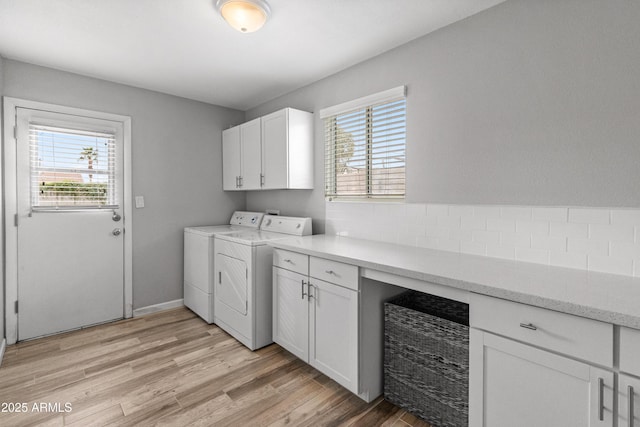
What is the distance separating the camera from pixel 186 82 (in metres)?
3.14

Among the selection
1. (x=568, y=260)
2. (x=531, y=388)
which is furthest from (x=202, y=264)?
(x=568, y=260)

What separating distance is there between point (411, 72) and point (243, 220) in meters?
2.43

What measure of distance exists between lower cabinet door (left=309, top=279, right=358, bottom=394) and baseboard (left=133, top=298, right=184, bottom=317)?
2.06m

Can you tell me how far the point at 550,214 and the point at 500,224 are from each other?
0.83 ft

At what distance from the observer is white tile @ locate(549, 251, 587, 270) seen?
5.23 feet

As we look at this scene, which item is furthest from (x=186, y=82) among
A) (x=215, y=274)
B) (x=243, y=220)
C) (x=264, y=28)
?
(x=215, y=274)

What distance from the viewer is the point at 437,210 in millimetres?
2178

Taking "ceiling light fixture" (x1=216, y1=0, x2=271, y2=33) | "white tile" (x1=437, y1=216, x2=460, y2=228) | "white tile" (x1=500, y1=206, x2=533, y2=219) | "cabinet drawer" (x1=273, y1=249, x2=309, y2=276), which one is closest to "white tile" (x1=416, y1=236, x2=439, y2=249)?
"white tile" (x1=437, y1=216, x2=460, y2=228)

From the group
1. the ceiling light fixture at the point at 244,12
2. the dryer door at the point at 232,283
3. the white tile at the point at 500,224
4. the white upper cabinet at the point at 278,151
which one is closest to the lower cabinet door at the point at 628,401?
the white tile at the point at 500,224

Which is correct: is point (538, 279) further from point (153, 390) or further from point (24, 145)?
point (24, 145)

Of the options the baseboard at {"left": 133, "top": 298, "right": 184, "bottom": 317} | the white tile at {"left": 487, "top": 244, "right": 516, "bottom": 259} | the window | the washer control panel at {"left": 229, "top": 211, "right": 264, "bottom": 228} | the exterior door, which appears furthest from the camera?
the washer control panel at {"left": 229, "top": 211, "right": 264, "bottom": 228}

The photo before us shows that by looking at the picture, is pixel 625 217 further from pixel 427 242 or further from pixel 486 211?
pixel 427 242

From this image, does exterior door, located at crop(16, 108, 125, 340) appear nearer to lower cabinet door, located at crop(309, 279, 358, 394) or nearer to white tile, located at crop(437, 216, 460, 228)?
lower cabinet door, located at crop(309, 279, 358, 394)

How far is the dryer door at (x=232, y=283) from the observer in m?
2.63
